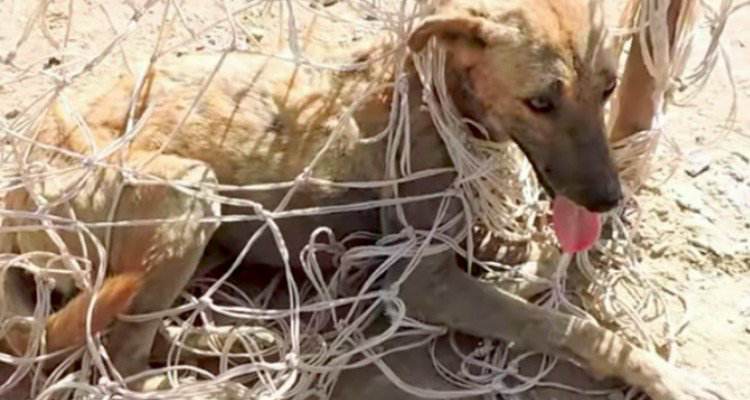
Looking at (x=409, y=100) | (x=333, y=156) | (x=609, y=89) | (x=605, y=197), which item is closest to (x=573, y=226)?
(x=605, y=197)

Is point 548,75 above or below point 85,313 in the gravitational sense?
above

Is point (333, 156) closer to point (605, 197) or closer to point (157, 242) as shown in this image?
point (157, 242)

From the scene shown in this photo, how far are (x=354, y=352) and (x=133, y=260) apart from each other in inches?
23.2

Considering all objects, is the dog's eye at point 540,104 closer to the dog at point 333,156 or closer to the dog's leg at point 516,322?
the dog at point 333,156

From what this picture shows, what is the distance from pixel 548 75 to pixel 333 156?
655mm

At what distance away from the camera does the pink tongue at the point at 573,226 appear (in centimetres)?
350

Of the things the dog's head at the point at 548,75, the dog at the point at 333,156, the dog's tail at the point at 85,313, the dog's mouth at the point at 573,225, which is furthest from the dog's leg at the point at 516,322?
the dog's tail at the point at 85,313

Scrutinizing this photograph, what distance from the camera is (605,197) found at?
3.29m

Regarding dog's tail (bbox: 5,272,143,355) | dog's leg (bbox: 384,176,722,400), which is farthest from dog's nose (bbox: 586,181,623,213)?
→ dog's tail (bbox: 5,272,143,355)

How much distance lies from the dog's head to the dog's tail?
2.96 ft

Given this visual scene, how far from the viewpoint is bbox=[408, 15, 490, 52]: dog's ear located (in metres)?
3.28

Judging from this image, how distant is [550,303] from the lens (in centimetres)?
369

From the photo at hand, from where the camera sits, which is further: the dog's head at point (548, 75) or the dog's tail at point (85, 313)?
the dog's tail at point (85, 313)

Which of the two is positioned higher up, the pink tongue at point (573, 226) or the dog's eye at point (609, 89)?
the dog's eye at point (609, 89)
